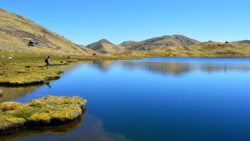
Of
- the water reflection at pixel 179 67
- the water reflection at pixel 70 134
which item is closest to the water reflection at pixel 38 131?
the water reflection at pixel 70 134

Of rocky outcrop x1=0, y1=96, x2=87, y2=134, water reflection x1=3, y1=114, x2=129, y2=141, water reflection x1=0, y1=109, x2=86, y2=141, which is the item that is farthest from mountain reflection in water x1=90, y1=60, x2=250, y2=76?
water reflection x1=0, y1=109, x2=86, y2=141

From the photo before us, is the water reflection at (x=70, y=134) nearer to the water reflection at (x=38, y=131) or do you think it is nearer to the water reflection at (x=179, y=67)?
the water reflection at (x=38, y=131)

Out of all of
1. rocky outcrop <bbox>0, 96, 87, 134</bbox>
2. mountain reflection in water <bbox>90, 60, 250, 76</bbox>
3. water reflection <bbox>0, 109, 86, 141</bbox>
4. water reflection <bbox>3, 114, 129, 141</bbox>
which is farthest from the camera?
mountain reflection in water <bbox>90, 60, 250, 76</bbox>

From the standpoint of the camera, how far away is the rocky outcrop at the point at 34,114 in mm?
16078

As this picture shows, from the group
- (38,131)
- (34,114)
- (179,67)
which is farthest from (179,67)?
(38,131)

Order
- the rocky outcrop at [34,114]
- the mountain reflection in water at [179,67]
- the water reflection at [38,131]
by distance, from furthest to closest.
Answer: the mountain reflection in water at [179,67], the rocky outcrop at [34,114], the water reflection at [38,131]

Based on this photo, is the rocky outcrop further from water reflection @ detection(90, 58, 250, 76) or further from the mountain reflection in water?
water reflection @ detection(90, 58, 250, 76)

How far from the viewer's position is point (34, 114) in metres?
17.2

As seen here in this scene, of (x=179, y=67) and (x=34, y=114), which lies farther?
(x=179, y=67)

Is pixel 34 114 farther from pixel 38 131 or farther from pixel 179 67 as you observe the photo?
pixel 179 67

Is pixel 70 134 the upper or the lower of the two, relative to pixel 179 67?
lower

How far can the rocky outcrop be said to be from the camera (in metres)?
16.1

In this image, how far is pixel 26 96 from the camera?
90.7ft

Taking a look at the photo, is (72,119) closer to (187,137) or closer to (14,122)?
(14,122)
